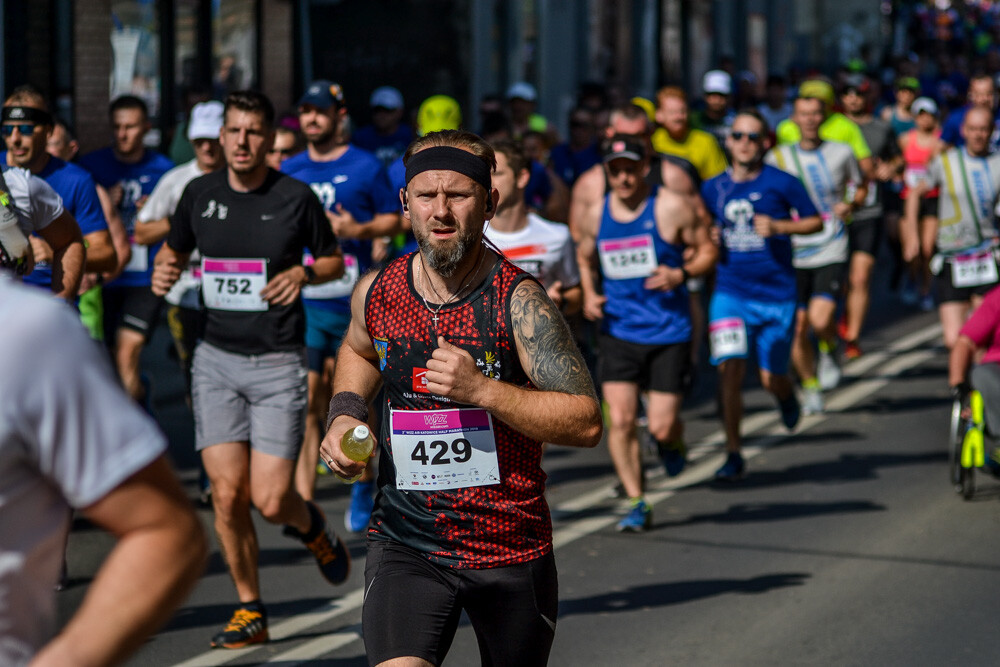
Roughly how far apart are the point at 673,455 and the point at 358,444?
457cm

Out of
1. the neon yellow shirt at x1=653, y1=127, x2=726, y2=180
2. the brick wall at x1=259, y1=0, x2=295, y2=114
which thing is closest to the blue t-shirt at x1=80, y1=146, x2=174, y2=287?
the neon yellow shirt at x1=653, y1=127, x2=726, y2=180

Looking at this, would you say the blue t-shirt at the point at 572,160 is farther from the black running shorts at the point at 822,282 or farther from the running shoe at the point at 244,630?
the running shoe at the point at 244,630

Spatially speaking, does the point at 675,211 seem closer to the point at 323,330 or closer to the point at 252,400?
the point at 323,330

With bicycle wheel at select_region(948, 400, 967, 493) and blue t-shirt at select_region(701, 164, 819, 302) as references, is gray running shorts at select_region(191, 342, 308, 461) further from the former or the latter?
blue t-shirt at select_region(701, 164, 819, 302)

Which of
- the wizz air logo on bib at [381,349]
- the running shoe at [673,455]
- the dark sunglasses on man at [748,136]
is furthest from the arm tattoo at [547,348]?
the dark sunglasses on man at [748,136]

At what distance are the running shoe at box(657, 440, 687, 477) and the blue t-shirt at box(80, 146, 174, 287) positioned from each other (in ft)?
10.6

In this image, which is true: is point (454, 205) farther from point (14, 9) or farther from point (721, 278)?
point (14, 9)

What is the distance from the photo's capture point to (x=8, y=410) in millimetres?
1831

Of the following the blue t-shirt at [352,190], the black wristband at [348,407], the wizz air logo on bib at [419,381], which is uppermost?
the blue t-shirt at [352,190]

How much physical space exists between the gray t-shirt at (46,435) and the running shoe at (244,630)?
372 centimetres

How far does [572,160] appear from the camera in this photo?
13938 mm

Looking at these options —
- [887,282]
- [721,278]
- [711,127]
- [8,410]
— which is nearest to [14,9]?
[711,127]

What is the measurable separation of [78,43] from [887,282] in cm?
961

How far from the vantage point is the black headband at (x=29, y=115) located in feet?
22.6
